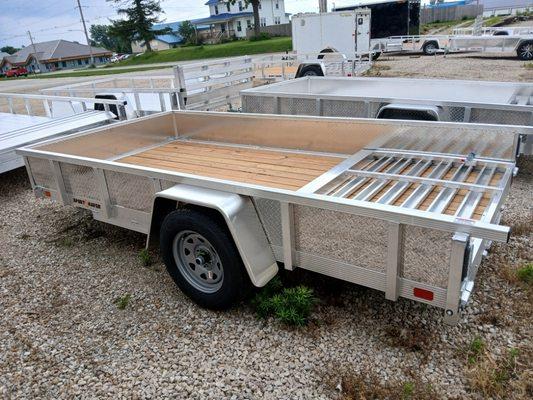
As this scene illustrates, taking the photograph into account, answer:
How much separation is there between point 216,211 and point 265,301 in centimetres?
76

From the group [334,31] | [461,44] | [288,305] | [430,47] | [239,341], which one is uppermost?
[334,31]

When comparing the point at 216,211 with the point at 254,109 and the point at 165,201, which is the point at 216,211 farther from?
the point at 254,109

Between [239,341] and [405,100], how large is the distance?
374 cm

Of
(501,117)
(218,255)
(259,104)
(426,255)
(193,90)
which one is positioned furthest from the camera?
(193,90)

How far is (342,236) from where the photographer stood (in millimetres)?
2723

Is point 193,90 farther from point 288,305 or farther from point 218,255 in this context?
point 288,305

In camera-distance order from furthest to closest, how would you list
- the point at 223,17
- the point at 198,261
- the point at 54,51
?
the point at 54,51 < the point at 223,17 < the point at 198,261

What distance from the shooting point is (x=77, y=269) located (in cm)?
422

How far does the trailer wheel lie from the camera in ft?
61.5

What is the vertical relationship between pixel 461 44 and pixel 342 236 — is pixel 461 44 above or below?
below

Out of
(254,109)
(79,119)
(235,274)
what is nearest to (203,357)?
(235,274)

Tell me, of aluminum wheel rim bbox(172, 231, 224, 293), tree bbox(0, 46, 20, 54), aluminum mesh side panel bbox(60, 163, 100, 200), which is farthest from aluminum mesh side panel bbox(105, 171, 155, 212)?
tree bbox(0, 46, 20, 54)

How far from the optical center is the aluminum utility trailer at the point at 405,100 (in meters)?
5.08

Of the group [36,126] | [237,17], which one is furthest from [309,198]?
[237,17]
